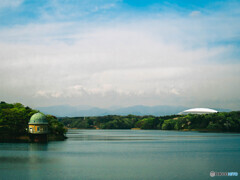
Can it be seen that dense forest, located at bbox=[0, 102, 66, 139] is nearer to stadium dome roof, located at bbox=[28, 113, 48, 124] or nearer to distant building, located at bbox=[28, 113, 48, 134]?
distant building, located at bbox=[28, 113, 48, 134]

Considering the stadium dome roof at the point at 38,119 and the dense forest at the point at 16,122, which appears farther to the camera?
the stadium dome roof at the point at 38,119

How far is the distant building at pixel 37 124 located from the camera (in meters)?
79.3

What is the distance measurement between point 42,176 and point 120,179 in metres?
7.45

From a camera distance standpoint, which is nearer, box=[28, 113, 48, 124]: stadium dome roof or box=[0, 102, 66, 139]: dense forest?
box=[0, 102, 66, 139]: dense forest

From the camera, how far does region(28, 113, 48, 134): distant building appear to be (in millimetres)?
79312

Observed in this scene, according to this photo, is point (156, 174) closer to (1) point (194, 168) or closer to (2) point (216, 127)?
(1) point (194, 168)

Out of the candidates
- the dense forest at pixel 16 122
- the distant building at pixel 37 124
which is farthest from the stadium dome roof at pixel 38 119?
the dense forest at pixel 16 122

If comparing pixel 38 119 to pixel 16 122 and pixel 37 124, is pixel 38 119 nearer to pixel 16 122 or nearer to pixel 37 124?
pixel 37 124

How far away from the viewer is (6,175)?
3228cm

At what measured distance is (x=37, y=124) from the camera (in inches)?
3125

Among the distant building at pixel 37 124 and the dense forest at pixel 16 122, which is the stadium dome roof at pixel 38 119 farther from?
the dense forest at pixel 16 122

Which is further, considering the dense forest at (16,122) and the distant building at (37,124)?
the distant building at (37,124)

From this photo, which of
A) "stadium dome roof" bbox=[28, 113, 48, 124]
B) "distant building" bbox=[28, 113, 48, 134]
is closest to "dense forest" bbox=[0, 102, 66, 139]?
"distant building" bbox=[28, 113, 48, 134]

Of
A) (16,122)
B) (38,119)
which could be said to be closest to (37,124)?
(38,119)
